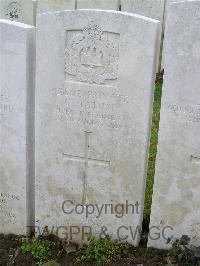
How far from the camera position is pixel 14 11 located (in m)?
10.2

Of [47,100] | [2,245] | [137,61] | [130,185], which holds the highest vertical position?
[137,61]

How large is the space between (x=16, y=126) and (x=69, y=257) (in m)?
1.25

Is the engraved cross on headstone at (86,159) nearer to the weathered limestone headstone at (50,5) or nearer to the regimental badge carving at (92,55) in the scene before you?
the regimental badge carving at (92,55)

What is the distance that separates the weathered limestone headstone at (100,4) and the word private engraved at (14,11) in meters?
1.21

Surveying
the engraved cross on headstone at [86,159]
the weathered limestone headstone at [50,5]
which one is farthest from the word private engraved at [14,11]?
the engraved cross on headstone at [86,159]

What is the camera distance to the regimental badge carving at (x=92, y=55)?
13.1 feet

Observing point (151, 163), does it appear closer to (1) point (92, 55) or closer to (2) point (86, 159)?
(2) point (86, 159)

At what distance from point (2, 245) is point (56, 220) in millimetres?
542

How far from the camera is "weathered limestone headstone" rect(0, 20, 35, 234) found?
13.7 feet

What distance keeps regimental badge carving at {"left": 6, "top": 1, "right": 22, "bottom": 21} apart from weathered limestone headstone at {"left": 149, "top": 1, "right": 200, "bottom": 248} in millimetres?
6833

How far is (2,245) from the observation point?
459cm

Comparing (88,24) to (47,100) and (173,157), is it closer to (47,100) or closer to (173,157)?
(47,100)

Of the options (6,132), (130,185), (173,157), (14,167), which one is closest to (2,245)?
(14,167)

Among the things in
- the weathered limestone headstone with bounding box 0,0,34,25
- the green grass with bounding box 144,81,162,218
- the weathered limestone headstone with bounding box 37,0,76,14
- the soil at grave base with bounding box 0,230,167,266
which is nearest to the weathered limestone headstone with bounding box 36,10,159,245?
the soil at grave base with bounding box 0,230,167,266
